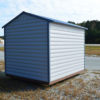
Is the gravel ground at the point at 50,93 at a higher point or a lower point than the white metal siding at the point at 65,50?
lower

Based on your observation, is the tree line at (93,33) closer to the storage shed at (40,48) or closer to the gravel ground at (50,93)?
the storage shed at (40,48)

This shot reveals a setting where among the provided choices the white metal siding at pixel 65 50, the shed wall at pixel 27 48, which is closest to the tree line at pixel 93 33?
the white metal siding at pixel 65 50

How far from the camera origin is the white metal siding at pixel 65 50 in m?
4.91

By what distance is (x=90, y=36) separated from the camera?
42000mm

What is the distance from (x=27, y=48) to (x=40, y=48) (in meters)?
0.70

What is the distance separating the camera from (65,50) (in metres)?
5.62

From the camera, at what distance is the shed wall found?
16.1 feet

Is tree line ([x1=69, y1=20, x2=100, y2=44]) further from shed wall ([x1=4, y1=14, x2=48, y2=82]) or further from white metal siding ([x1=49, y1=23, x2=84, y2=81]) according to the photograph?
shed wall ([x1=4, y1=14, x2=48, y2=82])

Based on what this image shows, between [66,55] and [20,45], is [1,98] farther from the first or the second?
[66,55]

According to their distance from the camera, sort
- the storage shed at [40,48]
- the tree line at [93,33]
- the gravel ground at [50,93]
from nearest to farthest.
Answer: the gravel ground at [50,93] < the storage shed at [40,48] < the tree line at [93,33]

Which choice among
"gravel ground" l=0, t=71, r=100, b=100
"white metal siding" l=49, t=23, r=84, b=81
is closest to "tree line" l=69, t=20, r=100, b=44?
"white metal siding" l=49, t=23, r=84, b=81

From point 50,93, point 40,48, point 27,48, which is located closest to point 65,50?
point 40,48

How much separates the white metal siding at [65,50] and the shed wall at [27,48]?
311 millimetres

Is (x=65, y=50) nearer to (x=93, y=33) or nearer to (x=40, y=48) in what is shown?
(x=40, y=48)
